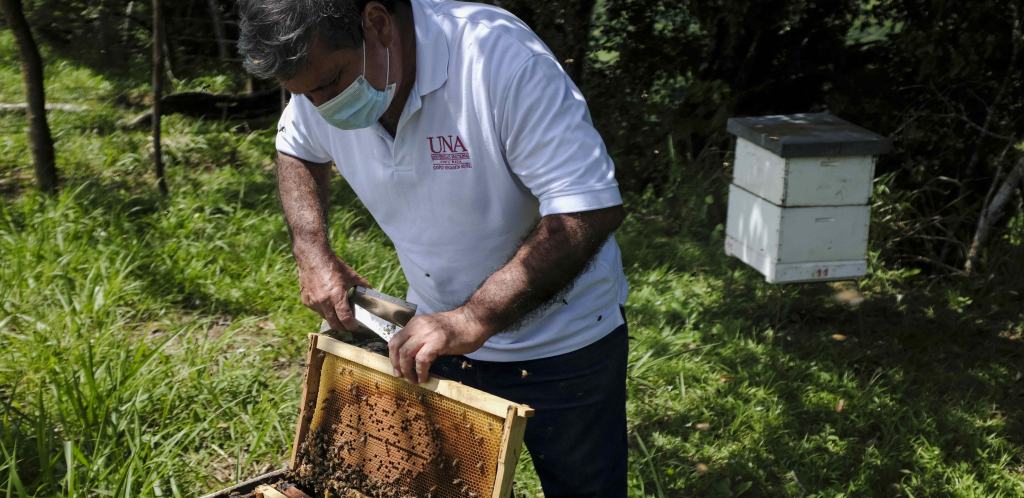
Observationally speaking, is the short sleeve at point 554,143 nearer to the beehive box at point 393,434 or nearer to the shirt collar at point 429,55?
the shirt collar at point 429,55

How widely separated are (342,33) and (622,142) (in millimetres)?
4682

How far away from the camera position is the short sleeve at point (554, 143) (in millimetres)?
1596

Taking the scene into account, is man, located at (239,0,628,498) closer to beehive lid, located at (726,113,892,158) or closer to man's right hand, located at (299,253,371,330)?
man's right hand, located at (299,253,371,330)

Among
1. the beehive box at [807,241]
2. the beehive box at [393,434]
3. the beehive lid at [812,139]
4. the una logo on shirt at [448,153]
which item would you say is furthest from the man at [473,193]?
the beehive box at [807,241]

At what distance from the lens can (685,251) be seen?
17.3 feet

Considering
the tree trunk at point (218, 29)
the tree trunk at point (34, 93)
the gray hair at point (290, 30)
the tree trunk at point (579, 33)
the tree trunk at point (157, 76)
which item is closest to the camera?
the gray hair at point (290, 30)

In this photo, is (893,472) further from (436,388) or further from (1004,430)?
(436,388)

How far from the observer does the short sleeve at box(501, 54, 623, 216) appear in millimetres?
1596

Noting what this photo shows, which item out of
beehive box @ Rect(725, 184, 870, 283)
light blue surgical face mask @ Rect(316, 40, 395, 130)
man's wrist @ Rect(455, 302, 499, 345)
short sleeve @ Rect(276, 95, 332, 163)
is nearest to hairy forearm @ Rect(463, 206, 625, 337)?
man's wrist @ Rect(455, 302, 499, 345)

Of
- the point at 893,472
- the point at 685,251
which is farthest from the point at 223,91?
the point at 893,472

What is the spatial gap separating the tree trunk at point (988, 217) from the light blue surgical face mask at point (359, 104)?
4639 mm

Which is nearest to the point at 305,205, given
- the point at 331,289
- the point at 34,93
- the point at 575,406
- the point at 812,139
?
the point at 331,289

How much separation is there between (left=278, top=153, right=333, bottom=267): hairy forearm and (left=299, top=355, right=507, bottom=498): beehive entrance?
0.93 feet

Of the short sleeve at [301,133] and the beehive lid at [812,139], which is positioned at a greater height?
the short sleeve at [301,133]
